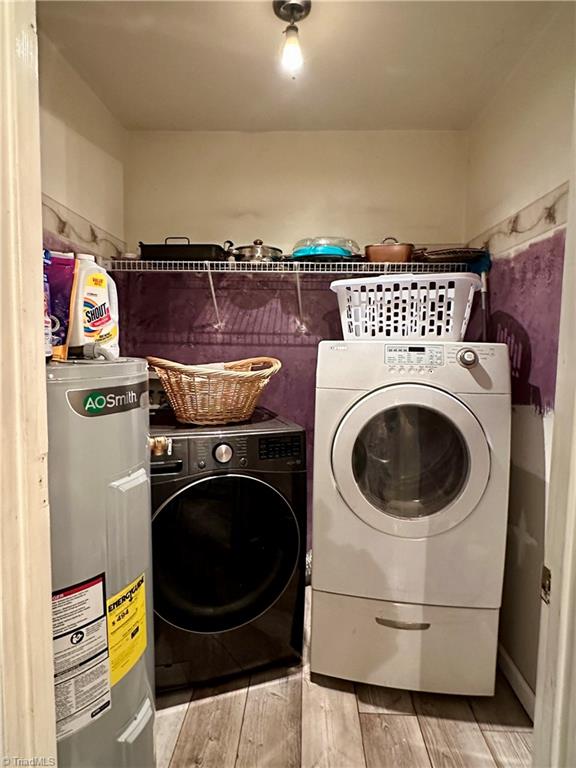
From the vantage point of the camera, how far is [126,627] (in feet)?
3.13

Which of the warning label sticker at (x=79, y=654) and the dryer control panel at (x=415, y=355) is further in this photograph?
the dryer control panel at (x=415, y=355)

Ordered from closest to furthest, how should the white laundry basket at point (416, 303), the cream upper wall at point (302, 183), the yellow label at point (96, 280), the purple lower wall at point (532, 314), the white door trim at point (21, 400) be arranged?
the white door trim at point (21, 400) < the yellow label at point (96, 280) < the purple lower wall at point (532, 314) < the white laundry basket at point (416, 303) < the cream upper wall at point (302, 183)

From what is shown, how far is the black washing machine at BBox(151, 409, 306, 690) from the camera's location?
Result: 1.36m

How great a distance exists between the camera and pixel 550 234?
1377 millimetres

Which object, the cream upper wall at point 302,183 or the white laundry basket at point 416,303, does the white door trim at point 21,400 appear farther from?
the cream upper wall at point 302,183

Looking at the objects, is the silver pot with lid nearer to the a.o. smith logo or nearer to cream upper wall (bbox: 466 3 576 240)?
cream upper wall (bbox: 466 3 576 240)

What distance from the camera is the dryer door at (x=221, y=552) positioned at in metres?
1.36

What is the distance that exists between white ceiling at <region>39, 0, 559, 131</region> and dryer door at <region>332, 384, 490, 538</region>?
46.0 inches

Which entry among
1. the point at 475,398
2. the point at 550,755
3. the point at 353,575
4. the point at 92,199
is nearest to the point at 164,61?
the point at 92,199

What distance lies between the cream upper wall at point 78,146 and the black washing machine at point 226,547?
956mm

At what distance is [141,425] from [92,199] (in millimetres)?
1266

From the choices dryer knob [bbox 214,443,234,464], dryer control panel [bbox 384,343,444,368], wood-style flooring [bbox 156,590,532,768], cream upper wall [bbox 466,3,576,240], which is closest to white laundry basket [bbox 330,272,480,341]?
dryer control panel [bbox 384,343,444,368]

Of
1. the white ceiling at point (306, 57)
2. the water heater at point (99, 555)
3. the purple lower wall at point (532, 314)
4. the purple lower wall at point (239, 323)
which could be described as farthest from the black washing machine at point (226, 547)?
the white ceiling at point (306, 57)

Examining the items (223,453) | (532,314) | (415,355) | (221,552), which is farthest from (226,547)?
(532,314)
